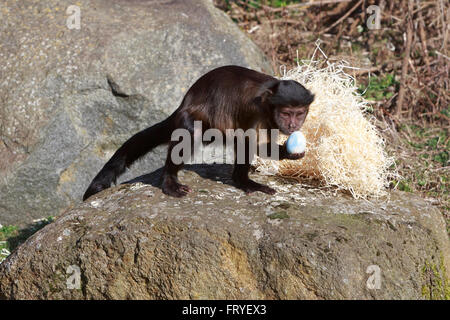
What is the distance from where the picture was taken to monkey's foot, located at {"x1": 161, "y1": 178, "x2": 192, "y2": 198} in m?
4.61

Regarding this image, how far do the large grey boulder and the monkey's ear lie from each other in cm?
188

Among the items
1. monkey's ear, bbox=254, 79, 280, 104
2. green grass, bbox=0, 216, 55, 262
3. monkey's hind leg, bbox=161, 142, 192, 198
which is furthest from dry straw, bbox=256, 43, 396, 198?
green grass, bbox=0, 216, 55, 262

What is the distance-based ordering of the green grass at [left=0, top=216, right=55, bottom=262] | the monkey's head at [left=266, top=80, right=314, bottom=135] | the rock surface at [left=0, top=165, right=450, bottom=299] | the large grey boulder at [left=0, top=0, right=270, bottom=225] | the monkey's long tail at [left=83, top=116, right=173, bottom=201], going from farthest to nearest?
the large grey boulder at [left=0, top=0, right=270, bottom=225] → the green grass at [left=0, top=216, right=55, bottom=262] → the monkey's long tail at [left=83, top=116, right=173, bottom=201] → the monkey's head at [left=266, top=80, right=314, bottom=135] → the rock surface at [left=0, top=165, right=450, bottom=299]

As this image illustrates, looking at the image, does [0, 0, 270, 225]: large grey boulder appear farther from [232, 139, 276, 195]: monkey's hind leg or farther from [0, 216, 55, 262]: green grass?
[232, 139, 276, 195]: monkey's hind leg

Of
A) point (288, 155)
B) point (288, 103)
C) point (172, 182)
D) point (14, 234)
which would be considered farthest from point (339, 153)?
point (14, 234)

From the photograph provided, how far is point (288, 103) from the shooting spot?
4.56 meters

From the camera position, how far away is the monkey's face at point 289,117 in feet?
15.1

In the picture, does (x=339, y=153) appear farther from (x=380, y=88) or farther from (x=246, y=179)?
(x=380, y=88)

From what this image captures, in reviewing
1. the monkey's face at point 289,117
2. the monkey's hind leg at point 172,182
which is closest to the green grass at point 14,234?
the monkey's hind leg at point 172,182

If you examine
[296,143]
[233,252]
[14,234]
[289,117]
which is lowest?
[14,234]

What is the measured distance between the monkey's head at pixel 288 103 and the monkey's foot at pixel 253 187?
467 millimetres

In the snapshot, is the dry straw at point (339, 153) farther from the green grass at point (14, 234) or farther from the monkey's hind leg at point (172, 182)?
the green grass at point (14, 234)

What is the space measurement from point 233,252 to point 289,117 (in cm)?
122

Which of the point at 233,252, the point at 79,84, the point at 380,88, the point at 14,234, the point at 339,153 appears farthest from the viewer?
the point at 380,88
